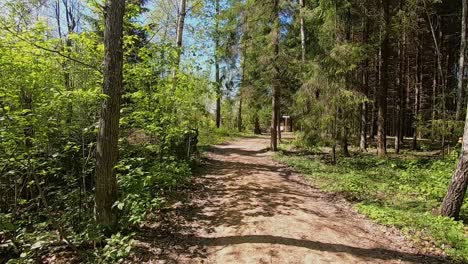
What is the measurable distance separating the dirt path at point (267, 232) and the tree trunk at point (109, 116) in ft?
2.99

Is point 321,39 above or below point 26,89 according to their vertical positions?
above

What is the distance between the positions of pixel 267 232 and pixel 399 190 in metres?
5.00

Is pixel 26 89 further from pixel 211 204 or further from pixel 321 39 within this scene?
pixel 321 39

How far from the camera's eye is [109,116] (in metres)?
5.15

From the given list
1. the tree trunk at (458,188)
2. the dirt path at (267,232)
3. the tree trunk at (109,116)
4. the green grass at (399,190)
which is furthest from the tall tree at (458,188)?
the tree trunk at (109,116)

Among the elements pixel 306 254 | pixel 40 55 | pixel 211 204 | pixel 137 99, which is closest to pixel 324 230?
pixel 306 254

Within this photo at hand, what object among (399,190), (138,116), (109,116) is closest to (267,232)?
(109,116)

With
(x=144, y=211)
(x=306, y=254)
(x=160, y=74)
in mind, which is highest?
(x=160, y=74)

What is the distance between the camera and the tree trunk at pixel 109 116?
5098 mm

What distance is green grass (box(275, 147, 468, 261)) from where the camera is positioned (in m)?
5.61

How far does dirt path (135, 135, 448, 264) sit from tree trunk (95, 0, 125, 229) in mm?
911

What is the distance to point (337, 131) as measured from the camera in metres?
11.9

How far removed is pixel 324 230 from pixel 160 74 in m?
4.86

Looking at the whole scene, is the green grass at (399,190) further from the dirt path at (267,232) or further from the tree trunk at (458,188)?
the dirt path at (267,232)
